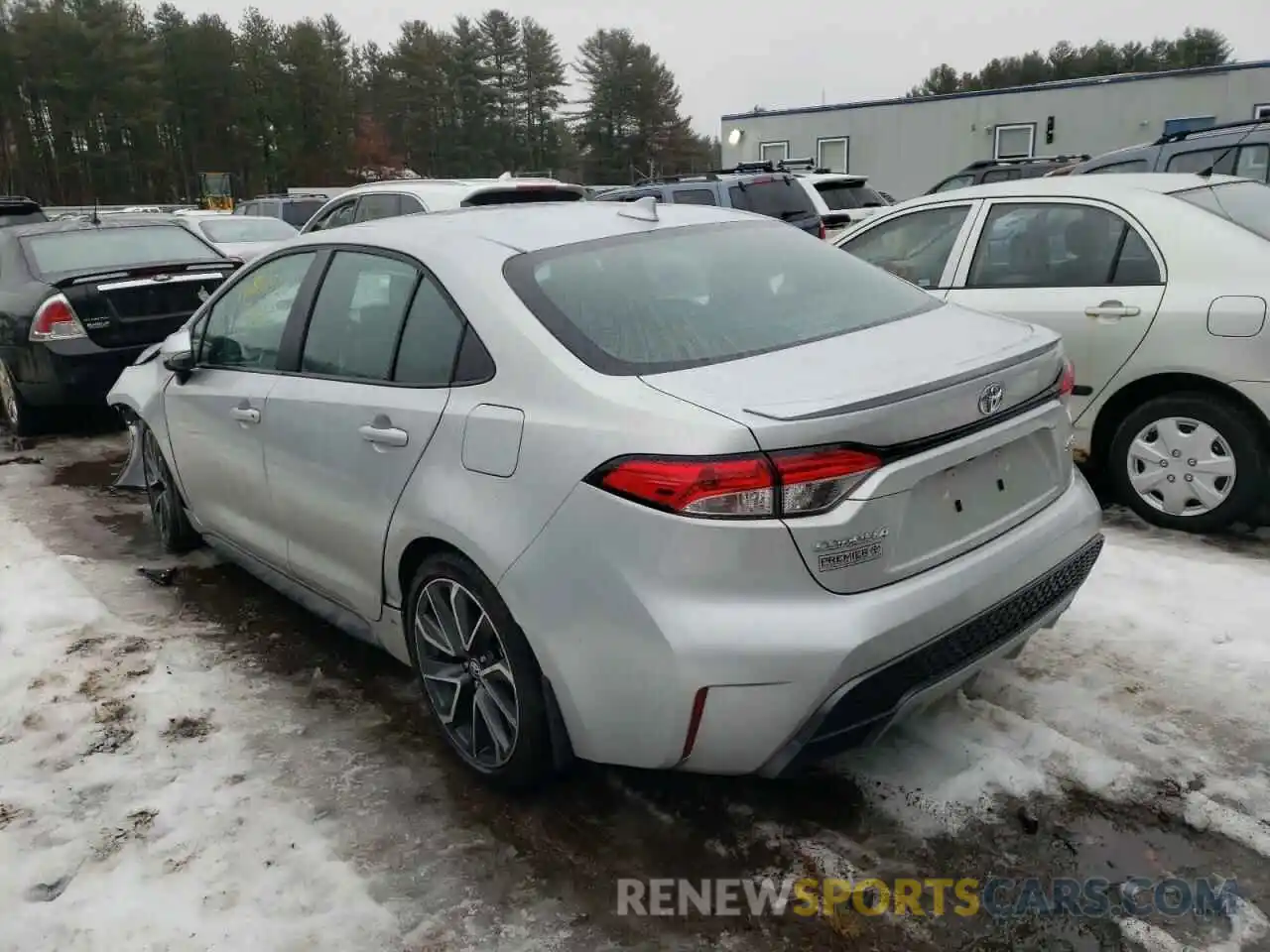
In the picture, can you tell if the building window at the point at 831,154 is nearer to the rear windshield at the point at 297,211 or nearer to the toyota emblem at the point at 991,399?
the rear windshield at the point at 297,211

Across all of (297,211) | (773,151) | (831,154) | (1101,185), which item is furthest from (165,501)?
(773,151)

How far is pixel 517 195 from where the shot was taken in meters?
9.08

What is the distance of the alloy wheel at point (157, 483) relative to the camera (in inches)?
193

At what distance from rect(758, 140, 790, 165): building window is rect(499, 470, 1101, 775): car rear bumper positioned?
1146 inches

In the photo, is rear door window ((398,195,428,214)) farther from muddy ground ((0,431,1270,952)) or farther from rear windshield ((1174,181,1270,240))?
muddy ground ((0,431,1270,952))

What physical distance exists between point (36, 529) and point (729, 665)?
475cm

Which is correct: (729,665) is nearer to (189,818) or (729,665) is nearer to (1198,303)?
(189,818)

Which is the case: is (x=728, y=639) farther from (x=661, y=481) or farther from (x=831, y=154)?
(x=831, y=154)

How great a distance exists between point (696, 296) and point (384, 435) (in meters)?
1.02

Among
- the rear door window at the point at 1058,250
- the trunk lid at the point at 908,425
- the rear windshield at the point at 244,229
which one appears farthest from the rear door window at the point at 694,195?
the trunk lid at the point at 908,425

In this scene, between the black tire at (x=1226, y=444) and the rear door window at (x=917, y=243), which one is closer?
the black tire at (x=1226, y=444)

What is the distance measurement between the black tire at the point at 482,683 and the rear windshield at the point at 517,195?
235 inches

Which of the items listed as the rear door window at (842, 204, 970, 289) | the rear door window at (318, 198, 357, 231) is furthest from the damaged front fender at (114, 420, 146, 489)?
the rear door window at (318, 198, 357, 231)

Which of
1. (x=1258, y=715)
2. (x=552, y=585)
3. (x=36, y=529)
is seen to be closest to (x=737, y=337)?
(x=552, y=585)
